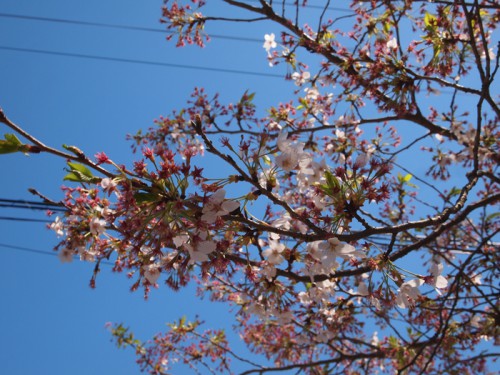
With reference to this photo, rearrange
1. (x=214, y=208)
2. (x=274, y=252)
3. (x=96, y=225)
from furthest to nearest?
(x=274, y=252) → (x=96, y=225) → (x=214, y=208)

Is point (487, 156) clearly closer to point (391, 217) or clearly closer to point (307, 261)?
point (391, 217)

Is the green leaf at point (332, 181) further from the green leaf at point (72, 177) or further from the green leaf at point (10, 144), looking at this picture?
the green leaf at point (10, 144)

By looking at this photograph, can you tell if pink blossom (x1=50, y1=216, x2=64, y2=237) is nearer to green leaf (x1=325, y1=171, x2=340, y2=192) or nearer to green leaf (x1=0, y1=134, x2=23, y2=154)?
green leaf (x1=0, y1=134, x2=23, y2=154)

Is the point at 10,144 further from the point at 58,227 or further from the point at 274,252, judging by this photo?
the point at 274,252

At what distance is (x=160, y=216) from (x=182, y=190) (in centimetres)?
14

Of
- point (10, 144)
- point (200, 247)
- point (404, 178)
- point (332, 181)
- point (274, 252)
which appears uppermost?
point (404, 178)

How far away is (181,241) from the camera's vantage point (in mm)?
1753

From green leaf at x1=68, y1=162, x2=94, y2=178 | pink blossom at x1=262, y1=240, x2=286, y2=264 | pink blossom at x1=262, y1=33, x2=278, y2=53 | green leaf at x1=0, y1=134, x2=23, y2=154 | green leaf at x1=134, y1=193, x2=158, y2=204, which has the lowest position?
green leaf at x1=134, y1=193, x2=158, y2=204

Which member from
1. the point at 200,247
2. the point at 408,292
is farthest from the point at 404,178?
the point at 200,247

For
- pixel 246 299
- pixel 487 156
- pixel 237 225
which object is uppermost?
pixel 487 156

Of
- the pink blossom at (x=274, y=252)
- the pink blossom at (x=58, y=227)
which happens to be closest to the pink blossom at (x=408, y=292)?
the pink blossom at (x=274, y=252)

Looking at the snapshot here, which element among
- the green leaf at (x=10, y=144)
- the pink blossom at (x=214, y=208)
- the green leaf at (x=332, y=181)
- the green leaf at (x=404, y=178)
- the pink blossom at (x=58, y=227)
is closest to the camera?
the green leaf at (x=10, y=144)

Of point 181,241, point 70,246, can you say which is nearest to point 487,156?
point 181,241

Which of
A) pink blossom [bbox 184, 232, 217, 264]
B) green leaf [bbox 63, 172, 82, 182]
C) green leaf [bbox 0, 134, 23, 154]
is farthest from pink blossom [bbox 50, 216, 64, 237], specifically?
pink blossom [bbox 184, 232, 217, 264]
